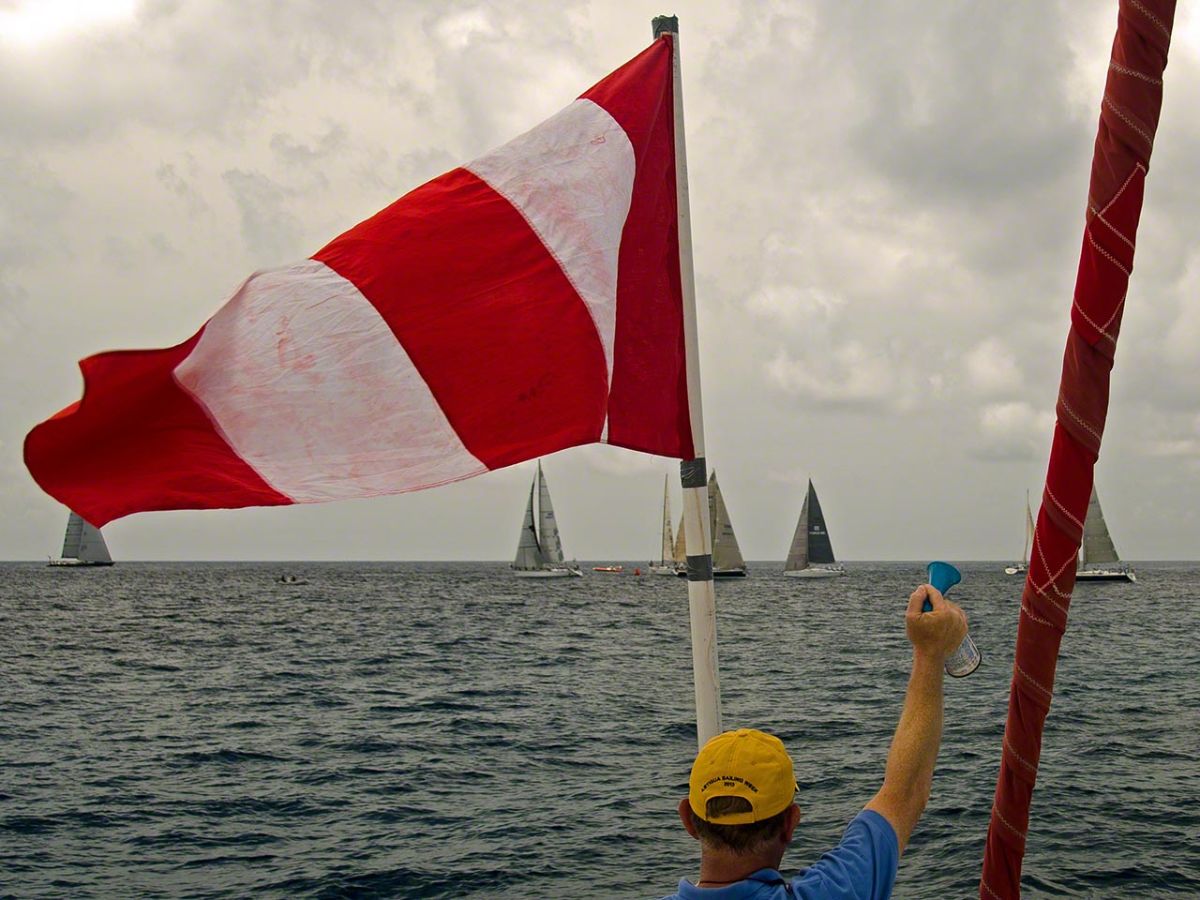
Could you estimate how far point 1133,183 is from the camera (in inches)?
112

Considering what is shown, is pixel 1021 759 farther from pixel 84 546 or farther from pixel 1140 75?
pixel 84 546

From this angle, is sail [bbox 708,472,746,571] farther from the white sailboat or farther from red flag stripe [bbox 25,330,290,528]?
red flag stripe [bbox 25,330,290,528]

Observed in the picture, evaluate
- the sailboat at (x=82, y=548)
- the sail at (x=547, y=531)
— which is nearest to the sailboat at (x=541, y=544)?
the sail at (x=547, y=531)

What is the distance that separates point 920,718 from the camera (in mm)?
3018

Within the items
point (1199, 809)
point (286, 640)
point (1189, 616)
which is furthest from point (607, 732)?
point (1189, 616)

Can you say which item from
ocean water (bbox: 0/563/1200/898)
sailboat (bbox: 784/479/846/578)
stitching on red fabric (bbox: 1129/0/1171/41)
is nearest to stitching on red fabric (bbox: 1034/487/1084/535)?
stitching on red fabric (bbox: 1129/0/1171/41)

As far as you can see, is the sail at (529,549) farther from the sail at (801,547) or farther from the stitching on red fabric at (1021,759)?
the stitching on red fabric at (1021,759)

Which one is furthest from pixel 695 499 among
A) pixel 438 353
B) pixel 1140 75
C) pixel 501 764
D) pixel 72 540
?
pixel 72 540

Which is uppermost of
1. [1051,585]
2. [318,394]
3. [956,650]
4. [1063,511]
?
[318,394]

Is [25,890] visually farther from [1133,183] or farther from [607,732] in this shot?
[1133,183]

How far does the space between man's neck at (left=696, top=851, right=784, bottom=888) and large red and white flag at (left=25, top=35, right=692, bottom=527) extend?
246 centimetres

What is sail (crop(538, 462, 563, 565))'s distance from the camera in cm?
11669

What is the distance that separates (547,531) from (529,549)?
4.74m

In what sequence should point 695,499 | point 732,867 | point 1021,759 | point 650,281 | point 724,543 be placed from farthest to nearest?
1. point 724,543
2. point 650,281
3. point 695,499
4. point 1021,759
5. point 732,867
